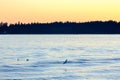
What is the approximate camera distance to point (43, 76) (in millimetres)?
39281

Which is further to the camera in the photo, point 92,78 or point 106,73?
point 106,73

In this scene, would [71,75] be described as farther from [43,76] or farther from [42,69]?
[42,69]

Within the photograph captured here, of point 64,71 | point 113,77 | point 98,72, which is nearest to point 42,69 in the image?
point 64,71

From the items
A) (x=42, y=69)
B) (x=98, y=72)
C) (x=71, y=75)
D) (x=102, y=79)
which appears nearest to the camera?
(x=102, y=79)

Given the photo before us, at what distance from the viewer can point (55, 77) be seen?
38250 millimetres

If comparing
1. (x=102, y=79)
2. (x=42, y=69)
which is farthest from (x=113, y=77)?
(x=42, y=69)

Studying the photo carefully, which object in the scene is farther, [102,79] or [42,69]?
[42,69]

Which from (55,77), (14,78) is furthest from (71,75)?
(14,78)

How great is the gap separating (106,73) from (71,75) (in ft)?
11.7

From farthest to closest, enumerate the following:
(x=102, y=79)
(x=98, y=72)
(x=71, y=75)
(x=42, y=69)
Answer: (x=42, y=69) → (x=98, y=72) → (x=71, y=75) → (x=102, y=79)

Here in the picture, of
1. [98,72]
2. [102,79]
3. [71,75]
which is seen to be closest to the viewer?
[102,79]

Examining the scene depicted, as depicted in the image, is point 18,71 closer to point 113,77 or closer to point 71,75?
point 71,75

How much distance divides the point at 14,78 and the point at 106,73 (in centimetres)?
872

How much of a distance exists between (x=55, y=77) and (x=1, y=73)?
5.76 m
